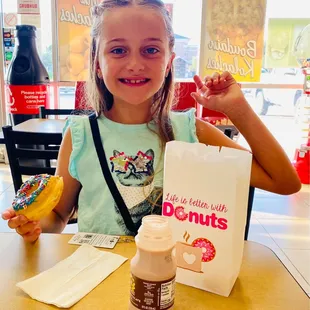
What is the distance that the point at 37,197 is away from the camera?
71 cm

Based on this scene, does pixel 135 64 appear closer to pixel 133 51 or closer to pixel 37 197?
pixel 133 51

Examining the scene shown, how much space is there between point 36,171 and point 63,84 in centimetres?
278

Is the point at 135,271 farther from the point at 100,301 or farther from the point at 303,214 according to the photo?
the point at 303,214

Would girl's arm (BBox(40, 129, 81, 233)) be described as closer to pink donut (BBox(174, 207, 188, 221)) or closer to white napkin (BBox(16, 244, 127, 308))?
white napkin (BBox(16, 244, 127, 308))

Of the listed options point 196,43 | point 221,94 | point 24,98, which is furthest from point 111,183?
point 196,43

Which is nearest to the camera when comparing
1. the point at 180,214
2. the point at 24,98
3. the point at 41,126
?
the point at 180,214

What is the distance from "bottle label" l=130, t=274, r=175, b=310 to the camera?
48 cm

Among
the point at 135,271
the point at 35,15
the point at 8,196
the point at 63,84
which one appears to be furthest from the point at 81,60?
the point at 135,271

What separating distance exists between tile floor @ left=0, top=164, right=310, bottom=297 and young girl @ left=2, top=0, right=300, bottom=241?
3.76 feet

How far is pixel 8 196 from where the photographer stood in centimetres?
309

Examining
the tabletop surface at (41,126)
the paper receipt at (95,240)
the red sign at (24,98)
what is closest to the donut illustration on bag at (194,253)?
the paper receipt at (95,240)

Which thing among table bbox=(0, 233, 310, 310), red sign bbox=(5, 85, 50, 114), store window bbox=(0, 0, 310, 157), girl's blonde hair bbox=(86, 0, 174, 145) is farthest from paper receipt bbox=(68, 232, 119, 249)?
store window bbox=(0, 0, 310, 157)

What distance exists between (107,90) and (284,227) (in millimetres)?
1954

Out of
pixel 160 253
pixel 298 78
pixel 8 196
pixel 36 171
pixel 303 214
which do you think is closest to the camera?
pixel 160 253
